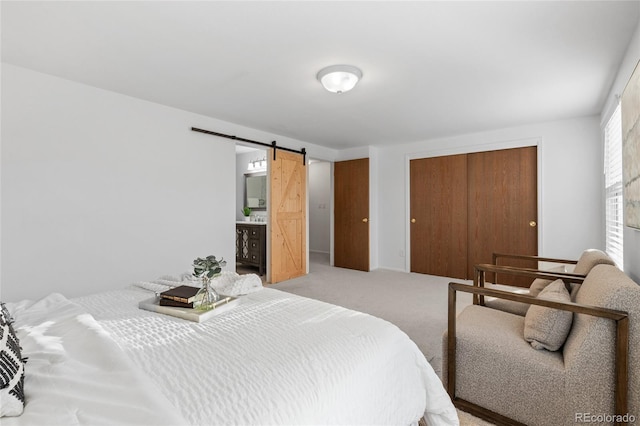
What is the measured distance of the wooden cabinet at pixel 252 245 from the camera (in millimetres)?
5230

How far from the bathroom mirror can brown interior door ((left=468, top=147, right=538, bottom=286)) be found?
4.00m

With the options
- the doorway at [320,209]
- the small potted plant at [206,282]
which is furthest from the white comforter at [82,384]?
the doorway at [320,209]

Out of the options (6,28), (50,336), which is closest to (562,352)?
(50,336)

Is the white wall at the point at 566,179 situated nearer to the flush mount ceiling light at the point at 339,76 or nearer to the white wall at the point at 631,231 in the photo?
the white wall at the point at 631,231

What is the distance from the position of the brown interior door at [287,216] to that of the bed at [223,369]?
10.1ft

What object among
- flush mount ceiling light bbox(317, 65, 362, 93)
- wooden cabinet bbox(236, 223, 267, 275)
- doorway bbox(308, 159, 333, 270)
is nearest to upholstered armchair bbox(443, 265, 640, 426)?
flush mount ceiling light bbox(317, 65, 362, 93)

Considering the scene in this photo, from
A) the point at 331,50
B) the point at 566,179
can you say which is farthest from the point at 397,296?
the point at 331,50

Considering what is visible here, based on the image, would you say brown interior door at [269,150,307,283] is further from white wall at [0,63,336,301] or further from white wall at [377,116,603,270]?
white wall at [377,116,603,270]

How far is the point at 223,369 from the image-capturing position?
100cm

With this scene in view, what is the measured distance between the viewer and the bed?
0.81 meters

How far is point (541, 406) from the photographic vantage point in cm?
148

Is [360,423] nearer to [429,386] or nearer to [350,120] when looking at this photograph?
[429,386]

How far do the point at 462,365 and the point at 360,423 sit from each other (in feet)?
3.38

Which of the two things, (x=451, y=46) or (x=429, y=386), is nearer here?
(x=429, y=386)
